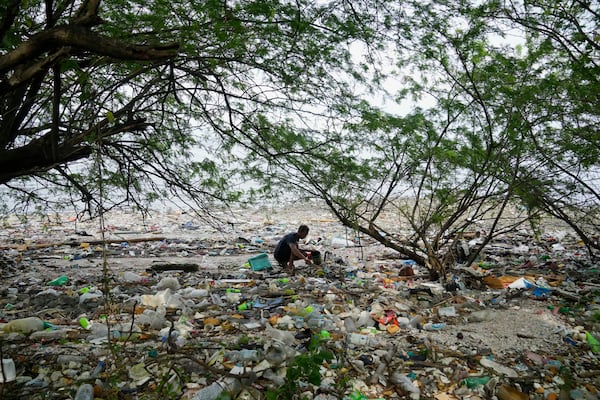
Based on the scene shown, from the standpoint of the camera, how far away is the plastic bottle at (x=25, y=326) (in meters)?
2.94

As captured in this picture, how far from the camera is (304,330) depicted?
3.10 m

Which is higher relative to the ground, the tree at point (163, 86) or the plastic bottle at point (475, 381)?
the tree at point (163, 86)

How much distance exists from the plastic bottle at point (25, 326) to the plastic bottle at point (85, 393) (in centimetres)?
112

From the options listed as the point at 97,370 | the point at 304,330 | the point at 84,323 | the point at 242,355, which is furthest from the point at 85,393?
the point at 304,330

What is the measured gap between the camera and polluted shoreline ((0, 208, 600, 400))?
231cm

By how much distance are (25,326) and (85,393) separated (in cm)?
122

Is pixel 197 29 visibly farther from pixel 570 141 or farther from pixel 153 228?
pixel 153 228

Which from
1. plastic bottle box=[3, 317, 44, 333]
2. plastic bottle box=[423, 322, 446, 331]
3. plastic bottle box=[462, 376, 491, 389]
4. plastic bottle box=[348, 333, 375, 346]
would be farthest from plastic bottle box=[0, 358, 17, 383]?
plastic bottle box=[423, 322, 446, 331]

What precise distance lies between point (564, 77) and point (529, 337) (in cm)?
292

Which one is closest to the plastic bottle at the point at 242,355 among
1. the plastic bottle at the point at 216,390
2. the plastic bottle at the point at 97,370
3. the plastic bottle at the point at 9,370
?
the plastic bottle at the point at 216,390

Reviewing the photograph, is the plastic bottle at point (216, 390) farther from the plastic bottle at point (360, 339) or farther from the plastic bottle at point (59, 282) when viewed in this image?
the plastic bottle at point (59, 282)

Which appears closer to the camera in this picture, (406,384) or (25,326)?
(406,384)

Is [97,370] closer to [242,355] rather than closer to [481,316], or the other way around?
[242,355]

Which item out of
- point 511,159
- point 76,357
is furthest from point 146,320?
point 511,159
